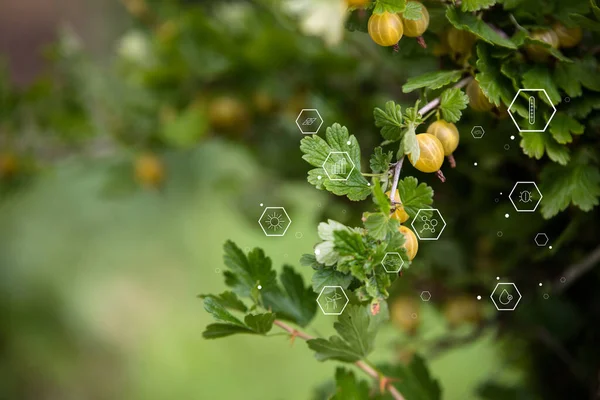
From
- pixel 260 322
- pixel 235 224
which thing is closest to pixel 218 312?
pixel 260 322

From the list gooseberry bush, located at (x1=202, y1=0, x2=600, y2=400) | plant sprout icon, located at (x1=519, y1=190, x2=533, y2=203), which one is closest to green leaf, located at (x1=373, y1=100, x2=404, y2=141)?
gooseberry bush, located at (x1=202, y1=0, x2=600, y2=400)

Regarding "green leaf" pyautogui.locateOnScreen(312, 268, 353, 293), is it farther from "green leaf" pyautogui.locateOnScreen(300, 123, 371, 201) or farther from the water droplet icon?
the water droplet icon

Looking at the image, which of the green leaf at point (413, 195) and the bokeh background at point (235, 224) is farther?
the bokeh background at point (235, 224)

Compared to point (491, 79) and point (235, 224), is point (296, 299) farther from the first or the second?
point (235, 224)

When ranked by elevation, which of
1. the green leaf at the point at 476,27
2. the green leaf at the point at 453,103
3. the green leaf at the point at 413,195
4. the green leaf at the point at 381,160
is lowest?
the green leaf at the point at 413,195

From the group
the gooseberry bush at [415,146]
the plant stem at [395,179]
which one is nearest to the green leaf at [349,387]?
the gooseberry bush at [415,146]

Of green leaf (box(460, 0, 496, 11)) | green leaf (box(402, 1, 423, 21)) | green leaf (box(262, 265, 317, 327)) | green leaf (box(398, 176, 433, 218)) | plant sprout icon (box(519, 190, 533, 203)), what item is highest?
green leaf (box(402, 1, 423, 21))

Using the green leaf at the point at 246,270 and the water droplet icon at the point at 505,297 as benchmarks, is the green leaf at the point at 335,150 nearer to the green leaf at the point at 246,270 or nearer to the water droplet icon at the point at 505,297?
the green leaf at the point at 246,270
